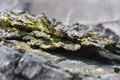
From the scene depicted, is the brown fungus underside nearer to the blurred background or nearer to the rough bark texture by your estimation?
the rough bark texture

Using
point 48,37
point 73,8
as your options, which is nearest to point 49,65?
point 48,37

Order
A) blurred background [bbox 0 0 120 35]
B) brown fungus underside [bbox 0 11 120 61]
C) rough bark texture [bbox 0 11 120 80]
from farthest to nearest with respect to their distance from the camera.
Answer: blurred background [bbox 0 0 120 35]
brown fungus underside [bbox 0 11 120 61]
rough bark texture [bbox 0 11 120 80]

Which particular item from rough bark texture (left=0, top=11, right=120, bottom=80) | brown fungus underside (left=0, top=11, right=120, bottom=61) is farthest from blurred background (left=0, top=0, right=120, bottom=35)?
rough bark texture (left=0, top=11, right=120, bottom=80)

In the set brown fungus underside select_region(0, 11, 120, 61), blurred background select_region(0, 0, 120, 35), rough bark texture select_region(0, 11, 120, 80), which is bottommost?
rough bark texture select_region(0, 11, 120, 80)

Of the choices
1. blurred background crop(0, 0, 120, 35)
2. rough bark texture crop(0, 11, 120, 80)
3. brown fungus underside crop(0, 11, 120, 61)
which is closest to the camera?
rough bark texture crop(0, 11, 120, 80)

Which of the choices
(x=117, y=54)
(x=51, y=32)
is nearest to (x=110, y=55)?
(x=117, y=54)

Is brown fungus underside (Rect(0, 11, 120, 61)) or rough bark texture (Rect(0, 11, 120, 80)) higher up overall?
brown fungus underside (Rect(0, 11, 120, 61))

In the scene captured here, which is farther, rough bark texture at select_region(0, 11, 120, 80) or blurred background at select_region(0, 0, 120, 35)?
blurred background at select_region(0, 0, 120, 35)

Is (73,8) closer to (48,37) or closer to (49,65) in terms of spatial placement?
(48,37)

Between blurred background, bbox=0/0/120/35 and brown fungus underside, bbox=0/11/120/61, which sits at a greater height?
blurred background, bbox=0/0/120/35
